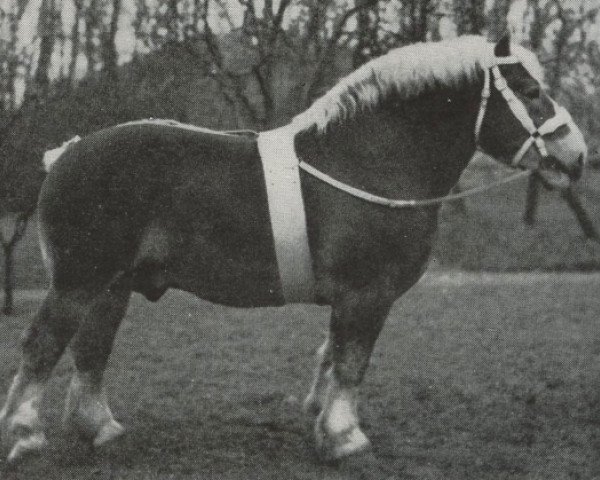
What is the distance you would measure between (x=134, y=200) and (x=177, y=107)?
4.02 metres

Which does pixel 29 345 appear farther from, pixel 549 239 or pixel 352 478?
pixel 549 239

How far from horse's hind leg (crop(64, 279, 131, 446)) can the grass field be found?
0.42 feet

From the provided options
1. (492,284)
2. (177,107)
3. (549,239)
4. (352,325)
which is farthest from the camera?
(549,239)

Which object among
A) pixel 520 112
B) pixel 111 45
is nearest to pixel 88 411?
pixel 520 112

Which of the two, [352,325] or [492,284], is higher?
[352,325]

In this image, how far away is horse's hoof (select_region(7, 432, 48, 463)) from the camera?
13.0 feet

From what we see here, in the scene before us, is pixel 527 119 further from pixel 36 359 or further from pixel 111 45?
pixel 111 45

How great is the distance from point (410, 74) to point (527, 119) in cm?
63

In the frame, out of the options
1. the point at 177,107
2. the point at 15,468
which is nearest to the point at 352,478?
the point at 15,468

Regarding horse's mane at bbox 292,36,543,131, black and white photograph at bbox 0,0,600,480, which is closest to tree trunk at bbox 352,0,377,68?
black and white photograph at bbox 0,0,600,480

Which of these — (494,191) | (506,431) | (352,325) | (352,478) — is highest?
(352,325)

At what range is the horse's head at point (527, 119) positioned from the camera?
385 centimetres

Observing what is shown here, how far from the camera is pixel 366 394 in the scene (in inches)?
224

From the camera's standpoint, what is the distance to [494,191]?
1838cm
